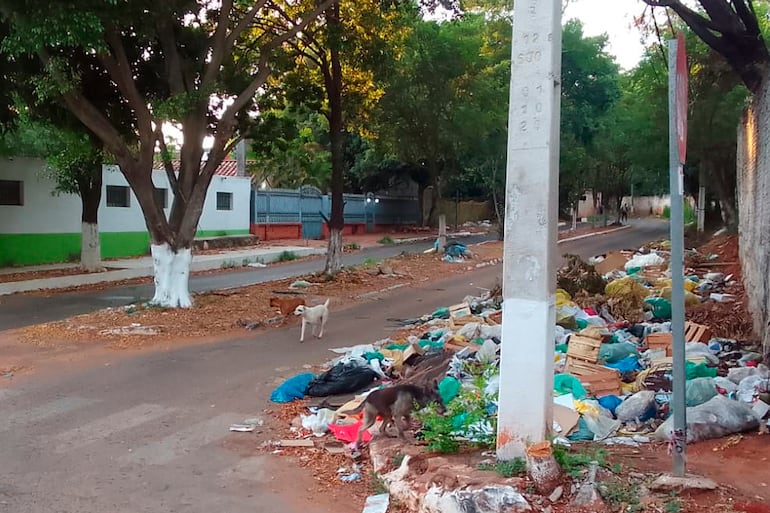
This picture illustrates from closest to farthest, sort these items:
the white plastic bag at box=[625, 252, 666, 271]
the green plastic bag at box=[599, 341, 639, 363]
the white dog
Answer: the green plastic bag at box=[599, 341, 639, 363], the white dog, the white plastic bag at box=[625, 252, 666, 271]

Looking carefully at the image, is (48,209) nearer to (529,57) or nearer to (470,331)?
(470,331)

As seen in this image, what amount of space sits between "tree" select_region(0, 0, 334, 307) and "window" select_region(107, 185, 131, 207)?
9.29 metres

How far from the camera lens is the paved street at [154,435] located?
196 inches

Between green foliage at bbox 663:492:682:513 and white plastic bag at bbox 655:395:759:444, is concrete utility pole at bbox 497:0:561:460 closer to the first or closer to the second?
Answer: green foliage at bbox 663:492:682:513

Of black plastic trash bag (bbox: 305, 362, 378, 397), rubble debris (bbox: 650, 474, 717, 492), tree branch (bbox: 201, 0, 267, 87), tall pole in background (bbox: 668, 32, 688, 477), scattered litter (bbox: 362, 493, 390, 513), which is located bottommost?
scattered litter (bbox: 362, 493, 390, 513)

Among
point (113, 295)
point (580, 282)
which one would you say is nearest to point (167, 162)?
point (113, 295)

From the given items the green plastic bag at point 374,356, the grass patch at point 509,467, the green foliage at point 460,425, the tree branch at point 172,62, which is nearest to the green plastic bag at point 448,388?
the green foliage at point 460,425

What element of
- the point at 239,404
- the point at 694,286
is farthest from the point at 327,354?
the point at 694,286

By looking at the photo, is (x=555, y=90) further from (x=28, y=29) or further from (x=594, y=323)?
(x=28, y=29)

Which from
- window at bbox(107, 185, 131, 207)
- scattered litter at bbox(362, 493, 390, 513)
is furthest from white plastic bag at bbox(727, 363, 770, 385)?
window at bbox(107, 185, 131, 207)

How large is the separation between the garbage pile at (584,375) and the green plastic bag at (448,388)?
0.06 feet

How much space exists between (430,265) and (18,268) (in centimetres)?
1201

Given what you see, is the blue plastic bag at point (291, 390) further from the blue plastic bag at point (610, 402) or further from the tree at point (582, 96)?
the tree at point (582, 96)

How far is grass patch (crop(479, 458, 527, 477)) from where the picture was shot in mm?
4406
